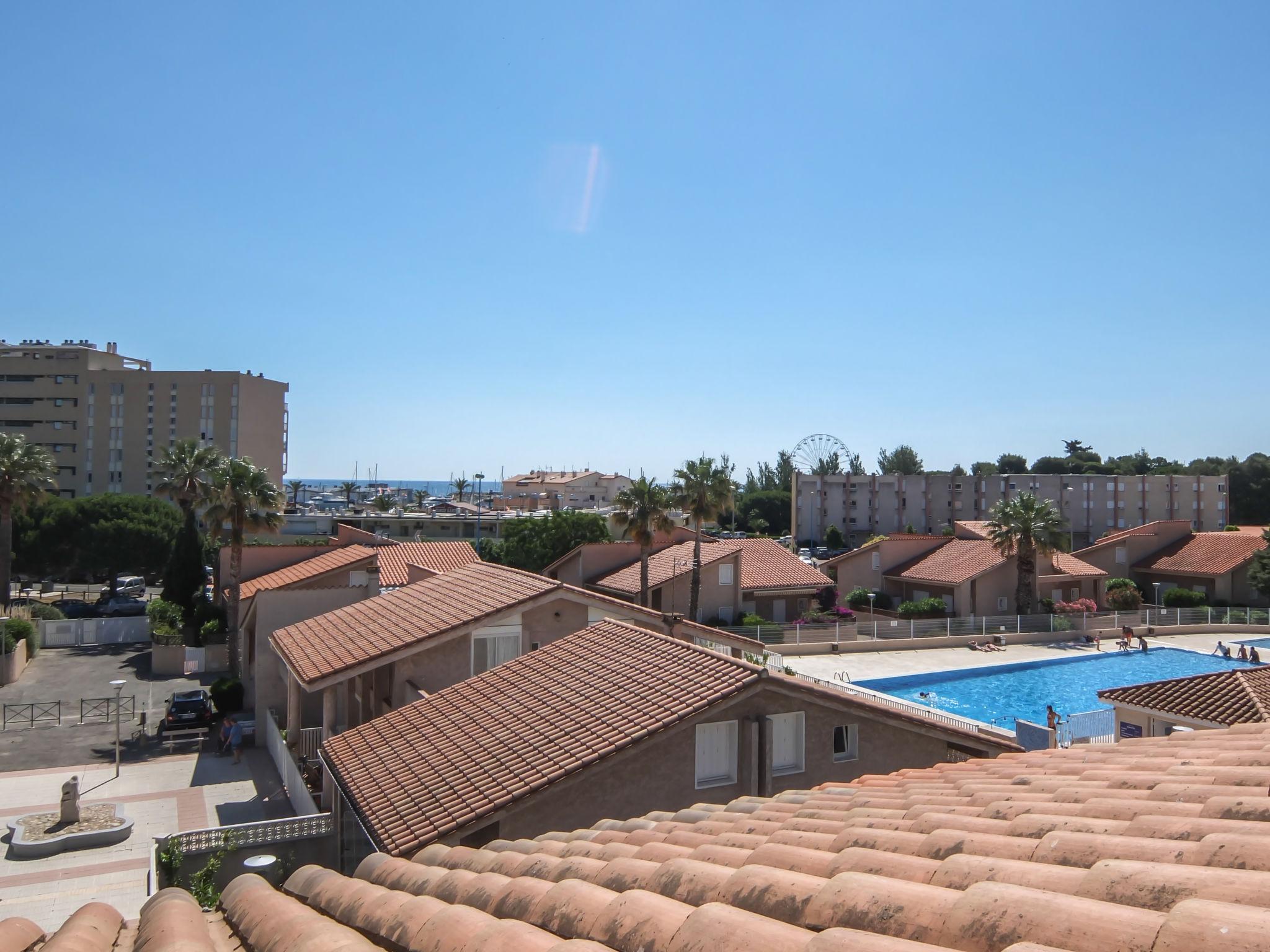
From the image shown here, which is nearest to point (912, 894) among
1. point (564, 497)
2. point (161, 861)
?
point (161, 861)

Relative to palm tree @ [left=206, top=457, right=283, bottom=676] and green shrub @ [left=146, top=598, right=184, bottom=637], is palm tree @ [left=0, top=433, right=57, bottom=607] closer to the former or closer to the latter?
green shrub @ [left=146, top=598, right=184, bottom=637]

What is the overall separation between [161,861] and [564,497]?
5503 inches

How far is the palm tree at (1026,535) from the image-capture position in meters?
46.3

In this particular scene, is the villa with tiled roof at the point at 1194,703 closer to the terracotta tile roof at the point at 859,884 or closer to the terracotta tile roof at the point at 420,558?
the terracotta tile roof at the point at 859,884

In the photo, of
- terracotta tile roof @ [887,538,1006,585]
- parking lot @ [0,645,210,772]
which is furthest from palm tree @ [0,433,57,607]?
terracotta tile roof @ [887,538,1006,585]

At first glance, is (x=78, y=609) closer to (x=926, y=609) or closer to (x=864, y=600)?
(x=864, y=600)

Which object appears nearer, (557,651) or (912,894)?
(912,894)

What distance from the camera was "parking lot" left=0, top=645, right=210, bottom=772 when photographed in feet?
77.7

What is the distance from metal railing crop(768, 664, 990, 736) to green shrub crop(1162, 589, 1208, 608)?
28.9m

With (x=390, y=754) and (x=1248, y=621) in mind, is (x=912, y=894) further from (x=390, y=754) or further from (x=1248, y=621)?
(x=1248, y=621)

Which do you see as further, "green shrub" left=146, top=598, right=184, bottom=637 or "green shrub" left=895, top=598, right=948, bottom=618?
"green shrub" left=895, top=598, right=948, bottom=618

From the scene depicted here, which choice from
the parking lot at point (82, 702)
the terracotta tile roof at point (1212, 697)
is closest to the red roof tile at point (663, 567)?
the parking lot at point (82, 702)

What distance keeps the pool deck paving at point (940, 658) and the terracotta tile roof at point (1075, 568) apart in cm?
685

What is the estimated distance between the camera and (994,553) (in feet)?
163
